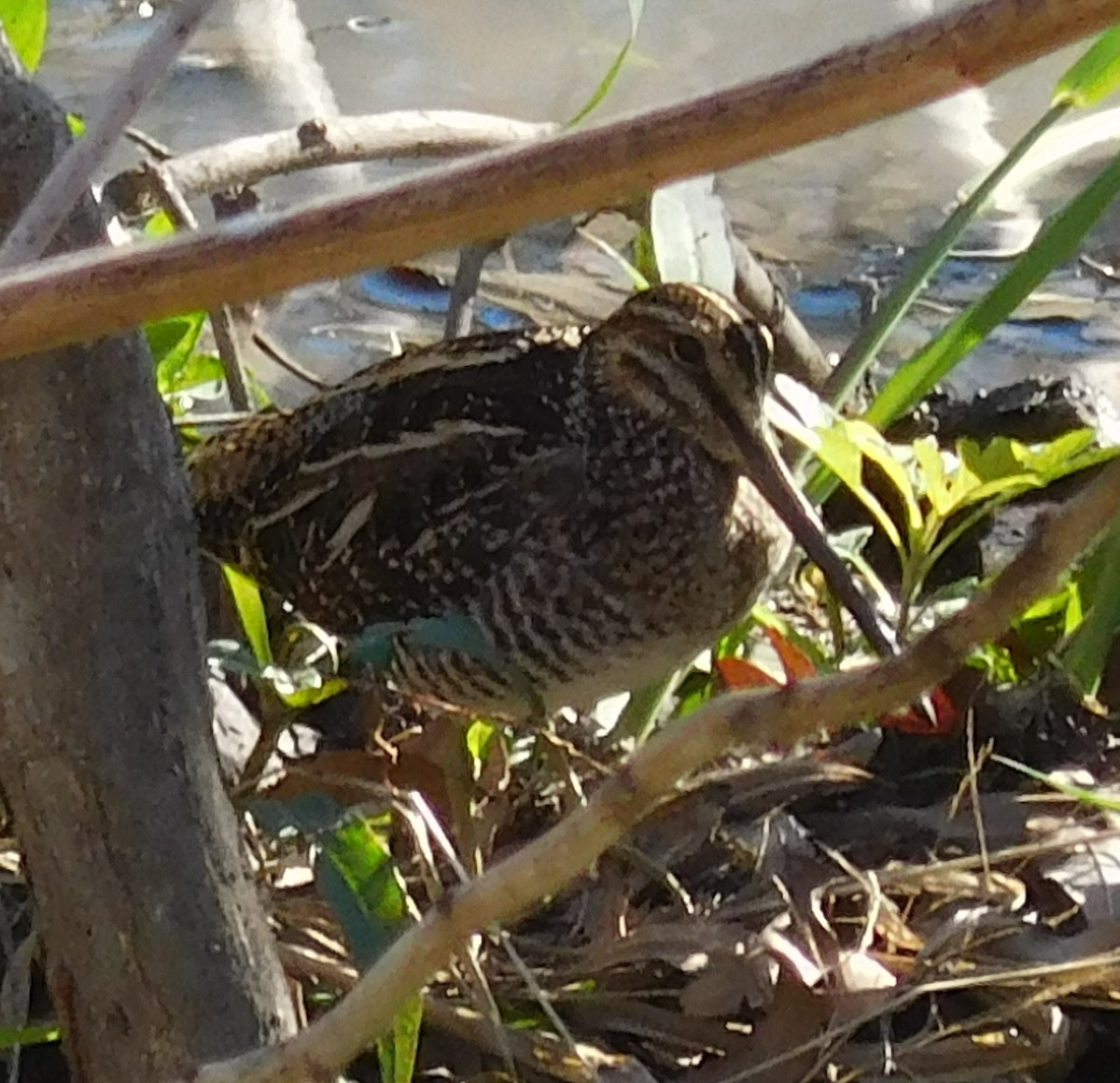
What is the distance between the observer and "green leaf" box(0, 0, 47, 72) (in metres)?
1.06

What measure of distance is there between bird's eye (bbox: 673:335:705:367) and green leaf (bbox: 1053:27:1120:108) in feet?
0.93

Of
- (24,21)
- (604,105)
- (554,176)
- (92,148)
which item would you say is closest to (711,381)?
(24,21)

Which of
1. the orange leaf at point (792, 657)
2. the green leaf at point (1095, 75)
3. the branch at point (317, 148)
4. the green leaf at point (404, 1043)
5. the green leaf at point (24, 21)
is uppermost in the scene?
the green leaf at point (24, 21)

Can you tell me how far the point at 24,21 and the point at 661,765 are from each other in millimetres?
692

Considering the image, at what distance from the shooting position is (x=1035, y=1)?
1.25 feet

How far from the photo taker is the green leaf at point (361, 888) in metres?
0.92

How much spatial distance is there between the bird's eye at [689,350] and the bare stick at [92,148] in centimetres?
→ 64

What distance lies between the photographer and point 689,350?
1.30 m

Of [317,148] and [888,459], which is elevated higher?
[317,148]

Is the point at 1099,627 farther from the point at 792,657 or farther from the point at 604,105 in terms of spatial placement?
the point at 604,105

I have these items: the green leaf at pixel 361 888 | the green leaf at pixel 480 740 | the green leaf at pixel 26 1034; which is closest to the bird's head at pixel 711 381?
the green leaf at pixel 480 740

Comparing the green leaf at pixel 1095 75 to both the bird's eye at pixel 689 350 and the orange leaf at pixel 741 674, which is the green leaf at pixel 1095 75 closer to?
the bird's eye at pixel 689 350

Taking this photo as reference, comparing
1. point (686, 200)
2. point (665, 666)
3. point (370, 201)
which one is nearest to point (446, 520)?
point (665, 666)

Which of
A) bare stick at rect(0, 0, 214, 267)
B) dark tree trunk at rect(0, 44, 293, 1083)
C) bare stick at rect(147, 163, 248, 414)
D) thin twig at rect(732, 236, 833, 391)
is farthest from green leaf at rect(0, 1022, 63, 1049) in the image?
thin twig at rect(732, 236, 833, 391)
